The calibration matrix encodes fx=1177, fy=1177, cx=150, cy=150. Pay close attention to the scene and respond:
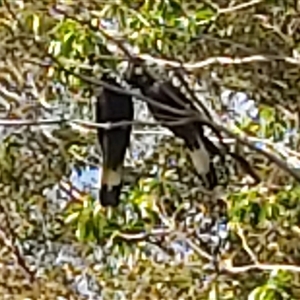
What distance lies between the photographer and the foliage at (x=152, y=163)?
3.42m

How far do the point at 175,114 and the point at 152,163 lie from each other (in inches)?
87.3

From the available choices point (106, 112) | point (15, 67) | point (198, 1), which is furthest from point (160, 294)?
point (106, 112)

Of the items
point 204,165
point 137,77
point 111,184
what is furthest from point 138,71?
point 204,165

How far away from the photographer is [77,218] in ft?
11.5

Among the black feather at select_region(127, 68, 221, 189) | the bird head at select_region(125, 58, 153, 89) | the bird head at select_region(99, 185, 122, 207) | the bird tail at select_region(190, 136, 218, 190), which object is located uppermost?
the bird head at select_region(125, 58, 153, 89)

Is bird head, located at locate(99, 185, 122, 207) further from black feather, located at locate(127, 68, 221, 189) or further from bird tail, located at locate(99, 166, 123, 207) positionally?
black feather, located at locate(127, 68, 221, 189)

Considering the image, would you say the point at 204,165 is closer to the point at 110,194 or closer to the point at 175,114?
the point at 110,194

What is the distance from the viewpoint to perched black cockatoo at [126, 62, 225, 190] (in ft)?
10.1

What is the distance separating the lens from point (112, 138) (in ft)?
11.9

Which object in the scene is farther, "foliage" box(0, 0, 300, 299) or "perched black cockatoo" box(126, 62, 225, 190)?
"foliage" box(0, 0, 300, 299)

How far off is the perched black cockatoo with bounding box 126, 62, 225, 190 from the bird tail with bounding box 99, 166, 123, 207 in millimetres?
255

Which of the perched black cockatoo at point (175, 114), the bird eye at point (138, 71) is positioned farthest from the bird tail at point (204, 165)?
the bird eye at point (138, 71)

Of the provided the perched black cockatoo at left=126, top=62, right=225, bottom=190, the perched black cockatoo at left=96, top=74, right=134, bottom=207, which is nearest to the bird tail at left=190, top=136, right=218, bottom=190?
the perched black cockatoo at left=126, top=62, right=225, bottom=190

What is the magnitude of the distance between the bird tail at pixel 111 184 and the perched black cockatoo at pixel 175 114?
25 centimetres
